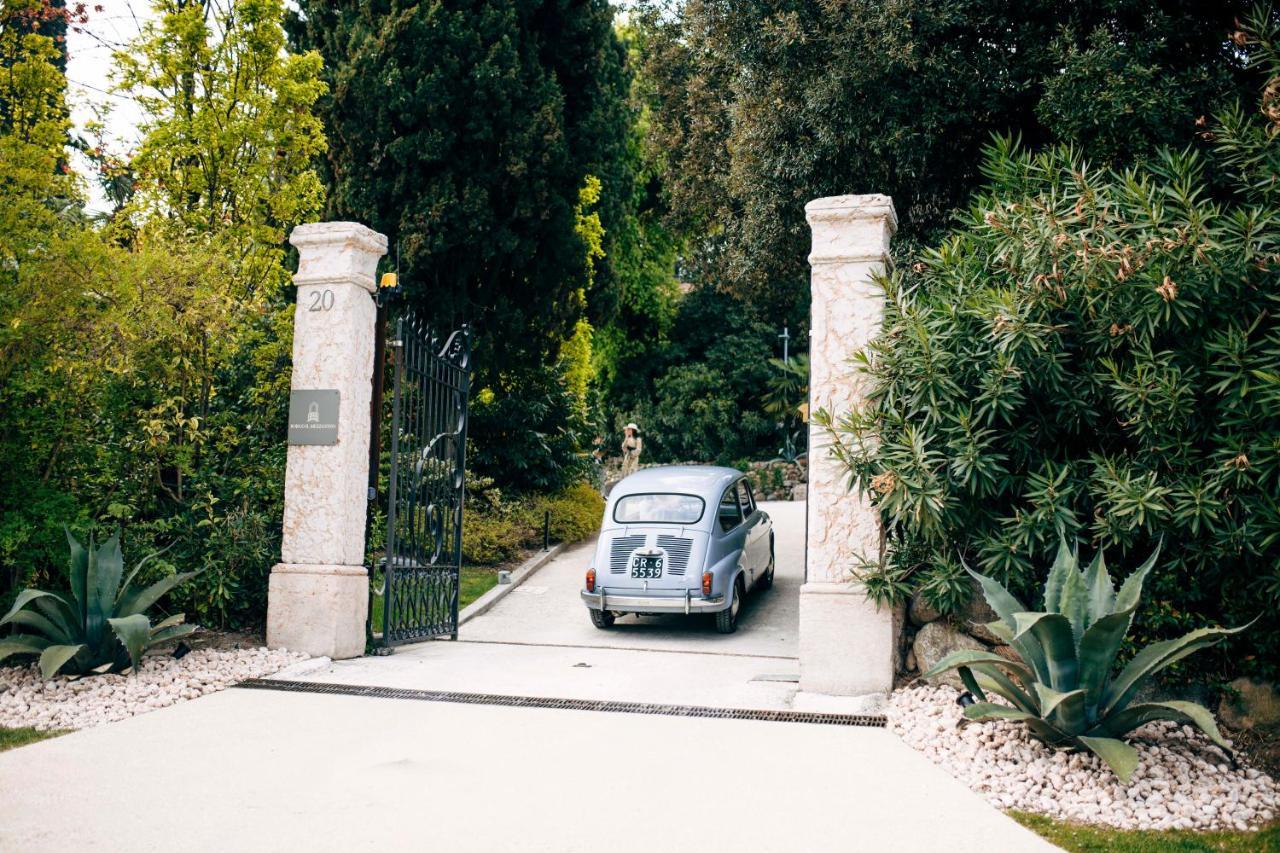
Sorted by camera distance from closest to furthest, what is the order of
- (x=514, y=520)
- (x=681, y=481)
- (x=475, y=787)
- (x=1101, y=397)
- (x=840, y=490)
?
(x=475, y=787)
(x=1101, y=397)
(x=840, y=490)
(x=681, y=481)
(x=514, y=520)

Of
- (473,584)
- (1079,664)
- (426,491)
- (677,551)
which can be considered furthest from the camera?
(473,584)

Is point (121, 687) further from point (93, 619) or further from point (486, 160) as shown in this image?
point (486, 160)

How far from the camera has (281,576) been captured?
25.2 ft

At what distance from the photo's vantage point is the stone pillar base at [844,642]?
21.5 ft

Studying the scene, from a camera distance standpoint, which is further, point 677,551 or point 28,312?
point 677,551

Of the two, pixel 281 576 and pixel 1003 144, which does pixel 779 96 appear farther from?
pixel 281 576

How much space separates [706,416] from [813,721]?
25.3 m

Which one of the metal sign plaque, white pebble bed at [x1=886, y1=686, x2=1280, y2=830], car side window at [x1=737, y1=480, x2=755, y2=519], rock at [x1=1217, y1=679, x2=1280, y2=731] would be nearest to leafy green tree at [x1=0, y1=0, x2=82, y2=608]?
the metal sign plaque

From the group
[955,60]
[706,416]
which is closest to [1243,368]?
[955,60]

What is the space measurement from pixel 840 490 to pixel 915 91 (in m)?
4.61

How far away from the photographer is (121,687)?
21.0 ft

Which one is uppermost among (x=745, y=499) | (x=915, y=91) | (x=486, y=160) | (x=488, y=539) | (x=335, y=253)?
(x=486, y=160)

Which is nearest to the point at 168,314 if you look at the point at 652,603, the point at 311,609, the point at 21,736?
the point at 311,609

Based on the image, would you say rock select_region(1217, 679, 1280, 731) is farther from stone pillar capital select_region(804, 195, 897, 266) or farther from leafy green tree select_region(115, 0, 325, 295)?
leafy green tree select_region(115, 0, 325, 295)
